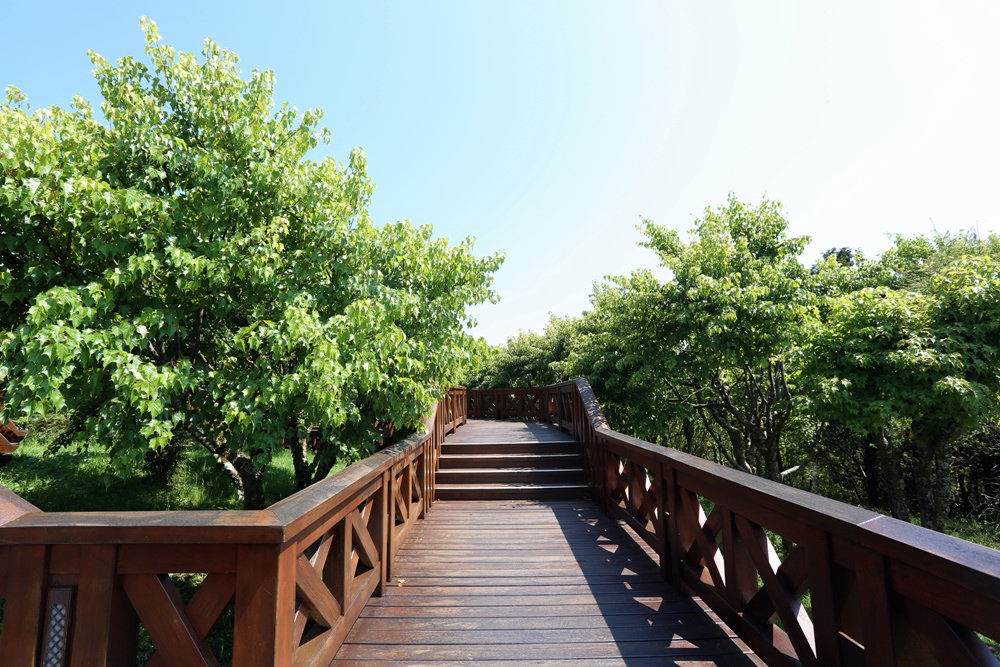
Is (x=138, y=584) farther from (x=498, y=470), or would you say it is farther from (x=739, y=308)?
(x=739, y=308)

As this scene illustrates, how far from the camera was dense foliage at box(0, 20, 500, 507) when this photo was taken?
321 cm

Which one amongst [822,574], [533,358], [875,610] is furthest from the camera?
[533,358]

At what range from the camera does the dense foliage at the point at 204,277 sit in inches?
126

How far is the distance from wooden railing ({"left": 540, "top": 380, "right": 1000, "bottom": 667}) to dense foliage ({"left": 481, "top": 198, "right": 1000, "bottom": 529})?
9.07ft

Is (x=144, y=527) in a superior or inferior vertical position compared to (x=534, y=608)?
superior

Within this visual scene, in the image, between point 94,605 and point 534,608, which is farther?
point 534,608

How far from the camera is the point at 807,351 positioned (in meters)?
7.60

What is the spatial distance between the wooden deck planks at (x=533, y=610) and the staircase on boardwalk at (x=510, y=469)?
4.72ft

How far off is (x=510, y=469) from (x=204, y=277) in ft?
14.9

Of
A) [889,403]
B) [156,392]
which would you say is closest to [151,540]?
[156,392]

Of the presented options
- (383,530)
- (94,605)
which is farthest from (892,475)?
(94,605)

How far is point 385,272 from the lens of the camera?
492 centimetres

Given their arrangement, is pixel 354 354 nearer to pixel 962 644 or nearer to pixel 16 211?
pixel 16 211

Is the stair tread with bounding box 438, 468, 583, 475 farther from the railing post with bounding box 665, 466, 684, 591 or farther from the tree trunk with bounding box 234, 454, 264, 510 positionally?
the railing post with bounding box 665, 466, 684, 591
